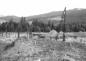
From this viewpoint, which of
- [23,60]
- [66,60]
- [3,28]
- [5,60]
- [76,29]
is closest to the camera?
[66,60]

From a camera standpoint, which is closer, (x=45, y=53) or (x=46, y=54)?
(x=46, y=54)

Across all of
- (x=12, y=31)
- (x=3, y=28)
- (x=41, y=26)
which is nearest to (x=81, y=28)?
(x=41, y=26)

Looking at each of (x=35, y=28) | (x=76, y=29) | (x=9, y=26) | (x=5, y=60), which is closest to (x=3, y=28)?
(x=9, y=26)

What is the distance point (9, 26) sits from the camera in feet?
251

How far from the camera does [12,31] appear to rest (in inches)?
3103

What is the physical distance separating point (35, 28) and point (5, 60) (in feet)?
223

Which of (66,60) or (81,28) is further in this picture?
(81,28)

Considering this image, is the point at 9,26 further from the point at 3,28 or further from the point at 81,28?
the point at 81,28

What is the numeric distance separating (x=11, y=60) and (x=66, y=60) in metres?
3.91

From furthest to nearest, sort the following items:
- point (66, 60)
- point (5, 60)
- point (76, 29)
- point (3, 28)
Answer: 1. point (3, 28)
2. point (76, 29)
3. point (5, 60)
4. point (66, 60)

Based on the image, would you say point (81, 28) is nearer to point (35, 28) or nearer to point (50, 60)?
point (35, 28)

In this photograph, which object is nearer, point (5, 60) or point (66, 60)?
point (66, 60)

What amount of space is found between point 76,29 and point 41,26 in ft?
81.7

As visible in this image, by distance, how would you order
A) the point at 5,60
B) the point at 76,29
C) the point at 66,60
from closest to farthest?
the point at 66,60
the point at 5,60
the point at 76,29
